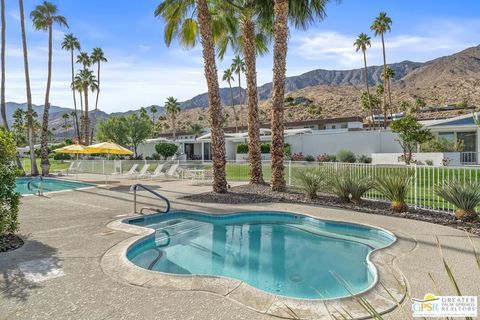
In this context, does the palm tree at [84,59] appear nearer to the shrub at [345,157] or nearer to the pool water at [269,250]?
the shrub at [345,157]

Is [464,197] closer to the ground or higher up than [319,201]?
higher up

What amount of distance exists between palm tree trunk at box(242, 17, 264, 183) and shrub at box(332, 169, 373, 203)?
4.28m

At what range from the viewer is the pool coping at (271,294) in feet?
12.3

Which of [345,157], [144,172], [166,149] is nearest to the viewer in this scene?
[144,172]

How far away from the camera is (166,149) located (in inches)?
1505

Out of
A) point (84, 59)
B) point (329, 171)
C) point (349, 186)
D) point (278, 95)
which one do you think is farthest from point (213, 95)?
point (84, 59)

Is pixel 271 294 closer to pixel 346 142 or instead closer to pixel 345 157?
pixel 345 157

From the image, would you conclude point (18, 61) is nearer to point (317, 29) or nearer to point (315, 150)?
point (317, 29)

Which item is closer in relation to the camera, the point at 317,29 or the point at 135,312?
the point at 135,312

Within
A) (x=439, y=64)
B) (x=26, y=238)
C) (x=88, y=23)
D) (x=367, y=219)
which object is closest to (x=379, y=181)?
(x=367, y=219)

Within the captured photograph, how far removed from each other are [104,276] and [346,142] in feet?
89.8

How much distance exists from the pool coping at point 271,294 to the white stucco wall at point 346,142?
2430 centimetres

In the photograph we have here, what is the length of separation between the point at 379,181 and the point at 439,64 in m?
193

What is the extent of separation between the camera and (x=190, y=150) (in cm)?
4559
